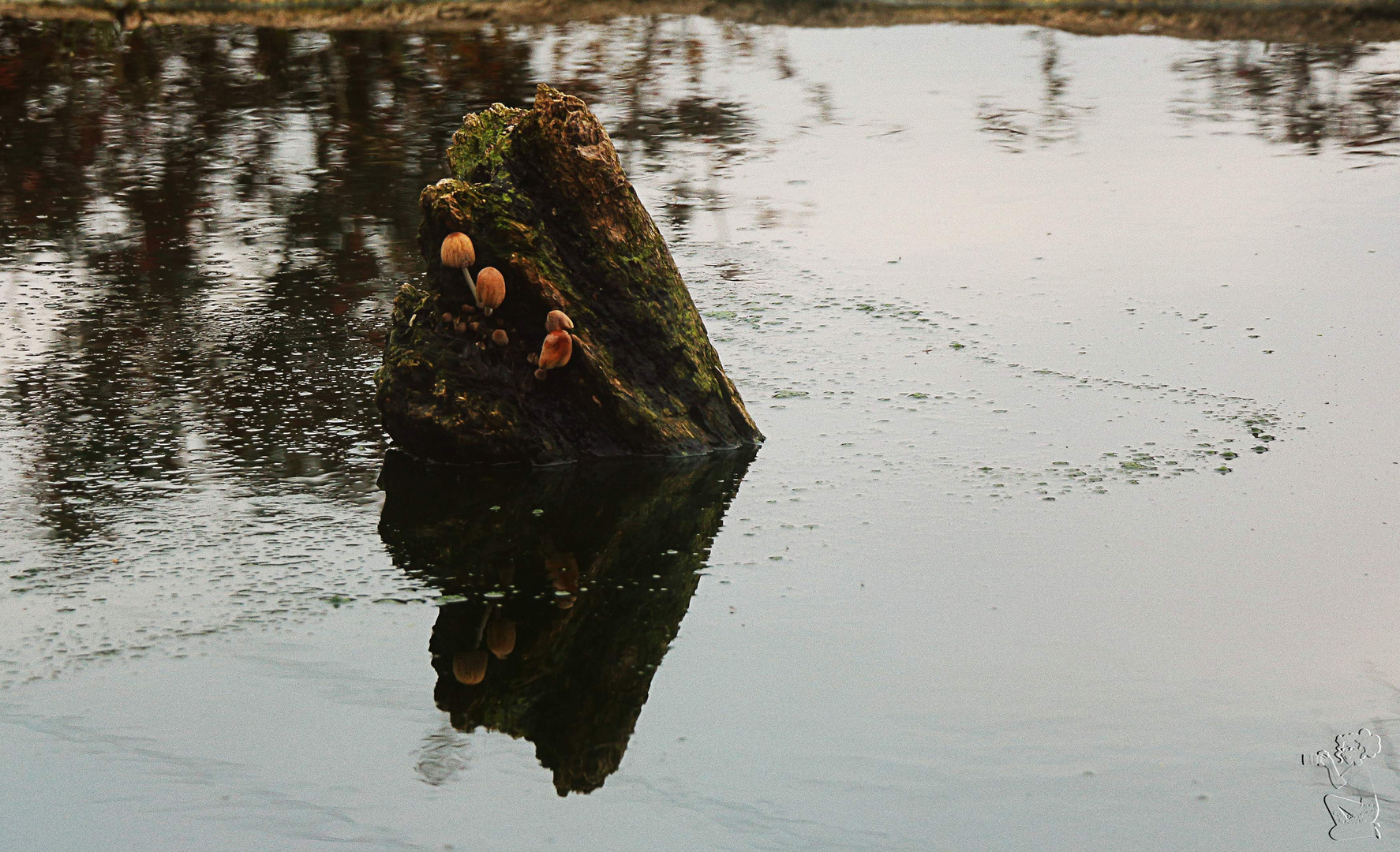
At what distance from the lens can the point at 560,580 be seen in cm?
454

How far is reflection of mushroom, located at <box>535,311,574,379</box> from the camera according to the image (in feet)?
17.7

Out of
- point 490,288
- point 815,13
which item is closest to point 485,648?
point 490,288

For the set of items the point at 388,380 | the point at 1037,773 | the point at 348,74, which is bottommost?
the point at 1037,773

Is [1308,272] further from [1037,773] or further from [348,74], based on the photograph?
[348,74]

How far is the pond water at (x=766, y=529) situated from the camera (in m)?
3.39

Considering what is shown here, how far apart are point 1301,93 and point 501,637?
32.5ft

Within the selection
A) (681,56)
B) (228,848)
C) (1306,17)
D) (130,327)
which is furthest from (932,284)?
(1306,17)

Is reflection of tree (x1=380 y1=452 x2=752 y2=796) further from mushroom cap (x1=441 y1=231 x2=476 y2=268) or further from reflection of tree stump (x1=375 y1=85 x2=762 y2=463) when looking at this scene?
mushroom cap (x1=441 y1=231 x2=476 y2=268)

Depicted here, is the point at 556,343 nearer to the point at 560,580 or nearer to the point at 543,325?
the point at 543,325

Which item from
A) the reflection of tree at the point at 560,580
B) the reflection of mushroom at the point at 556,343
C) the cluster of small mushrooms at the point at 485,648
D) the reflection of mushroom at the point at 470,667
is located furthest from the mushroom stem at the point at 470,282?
the reflection of mushroom at the point at 470,667

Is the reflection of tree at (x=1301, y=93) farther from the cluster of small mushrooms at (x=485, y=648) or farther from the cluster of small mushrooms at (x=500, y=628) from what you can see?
the cluster of small mushrooms at (x=485, y=648)

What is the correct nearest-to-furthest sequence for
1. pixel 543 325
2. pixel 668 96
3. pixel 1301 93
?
pixel 543 325, pixel 1301 93, pixel 668 96

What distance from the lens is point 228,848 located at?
3131 millimetres

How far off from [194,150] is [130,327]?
12.9ft
